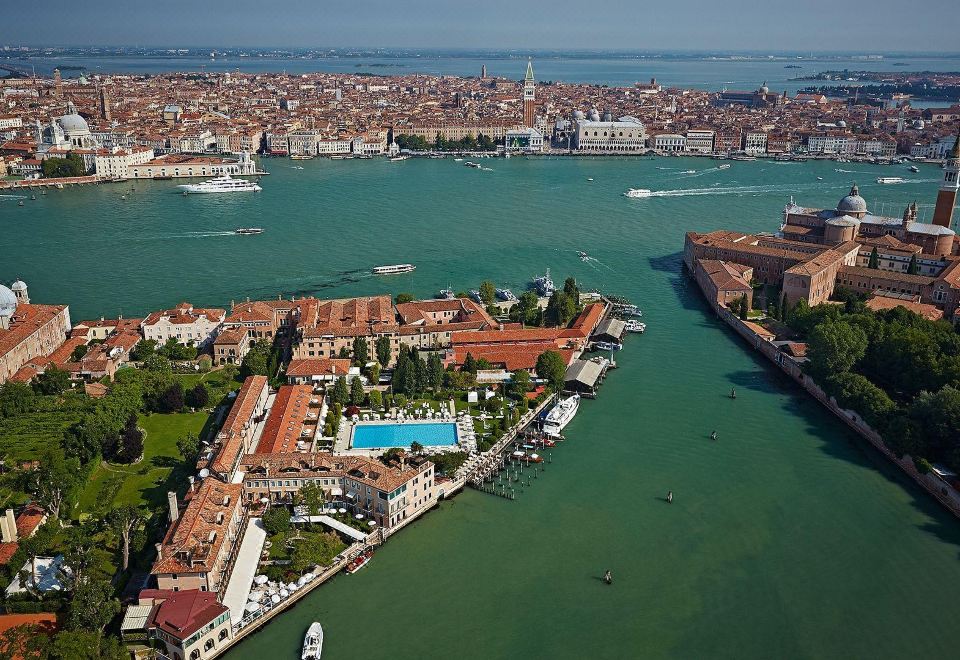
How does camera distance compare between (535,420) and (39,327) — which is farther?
(39,327)

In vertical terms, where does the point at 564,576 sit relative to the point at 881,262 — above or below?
below

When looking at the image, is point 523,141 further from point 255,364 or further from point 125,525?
point 125,525

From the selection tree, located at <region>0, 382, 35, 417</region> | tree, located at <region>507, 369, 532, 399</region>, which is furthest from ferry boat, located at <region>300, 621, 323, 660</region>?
tree, located at <region>0, 382, 35, 417</region>

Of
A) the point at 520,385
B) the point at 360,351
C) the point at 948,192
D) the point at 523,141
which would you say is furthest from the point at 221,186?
the point at 948,192

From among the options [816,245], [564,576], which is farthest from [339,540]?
[816,245]

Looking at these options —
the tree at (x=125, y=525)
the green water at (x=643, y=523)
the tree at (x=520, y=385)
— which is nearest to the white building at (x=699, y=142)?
the green water at (x=643, y=523)

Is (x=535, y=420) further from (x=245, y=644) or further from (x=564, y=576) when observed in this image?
(x=245, y=644)

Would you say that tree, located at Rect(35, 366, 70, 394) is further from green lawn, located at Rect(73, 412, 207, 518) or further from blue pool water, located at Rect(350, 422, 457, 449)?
blue pool water, located at Rect(350, 422, 457, 449)
